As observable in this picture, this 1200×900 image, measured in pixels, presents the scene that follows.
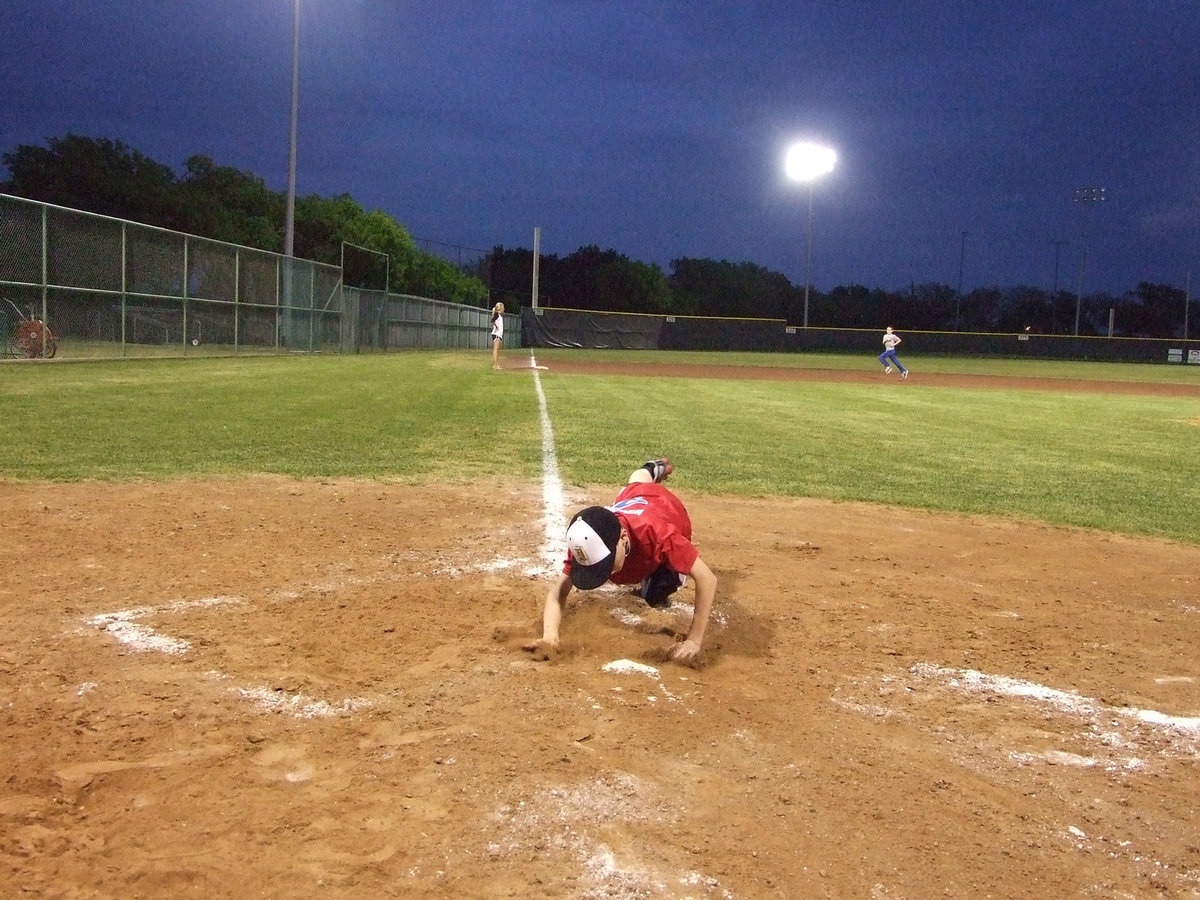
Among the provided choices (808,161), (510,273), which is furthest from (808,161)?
(510,273)

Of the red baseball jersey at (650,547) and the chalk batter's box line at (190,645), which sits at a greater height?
the red baseball jersey at (650,547)

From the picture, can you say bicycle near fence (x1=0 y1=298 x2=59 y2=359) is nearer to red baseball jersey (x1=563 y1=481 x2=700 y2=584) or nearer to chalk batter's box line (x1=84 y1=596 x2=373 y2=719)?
chalk batter's box line (x1=84 y1=596 x2=373 y2=719)

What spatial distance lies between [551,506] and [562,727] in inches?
145

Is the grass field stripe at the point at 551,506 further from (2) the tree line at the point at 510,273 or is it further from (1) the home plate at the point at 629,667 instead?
(2) the tree line at the point at 510,273

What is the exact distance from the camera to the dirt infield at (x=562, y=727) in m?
2.41

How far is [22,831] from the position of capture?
2.42 m

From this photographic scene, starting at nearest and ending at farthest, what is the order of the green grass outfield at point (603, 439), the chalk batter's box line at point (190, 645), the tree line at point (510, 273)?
the chalk batter's box line at point (190, 645) → the green grass outfield at point (603, 439) → the tree line at point (510, 273)

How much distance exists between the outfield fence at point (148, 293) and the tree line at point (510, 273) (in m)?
9.40

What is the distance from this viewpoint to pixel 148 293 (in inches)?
784

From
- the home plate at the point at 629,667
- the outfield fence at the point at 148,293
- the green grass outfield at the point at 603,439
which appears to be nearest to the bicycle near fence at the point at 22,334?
the outfield fence at the point at 148,293

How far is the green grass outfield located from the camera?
798 centimetres

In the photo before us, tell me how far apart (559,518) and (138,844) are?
13.7ft

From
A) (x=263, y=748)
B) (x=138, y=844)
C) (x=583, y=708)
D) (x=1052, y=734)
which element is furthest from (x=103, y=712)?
(x=1052, y=734)

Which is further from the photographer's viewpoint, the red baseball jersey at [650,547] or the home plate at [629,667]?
the red baseball jersey at [650,547]
